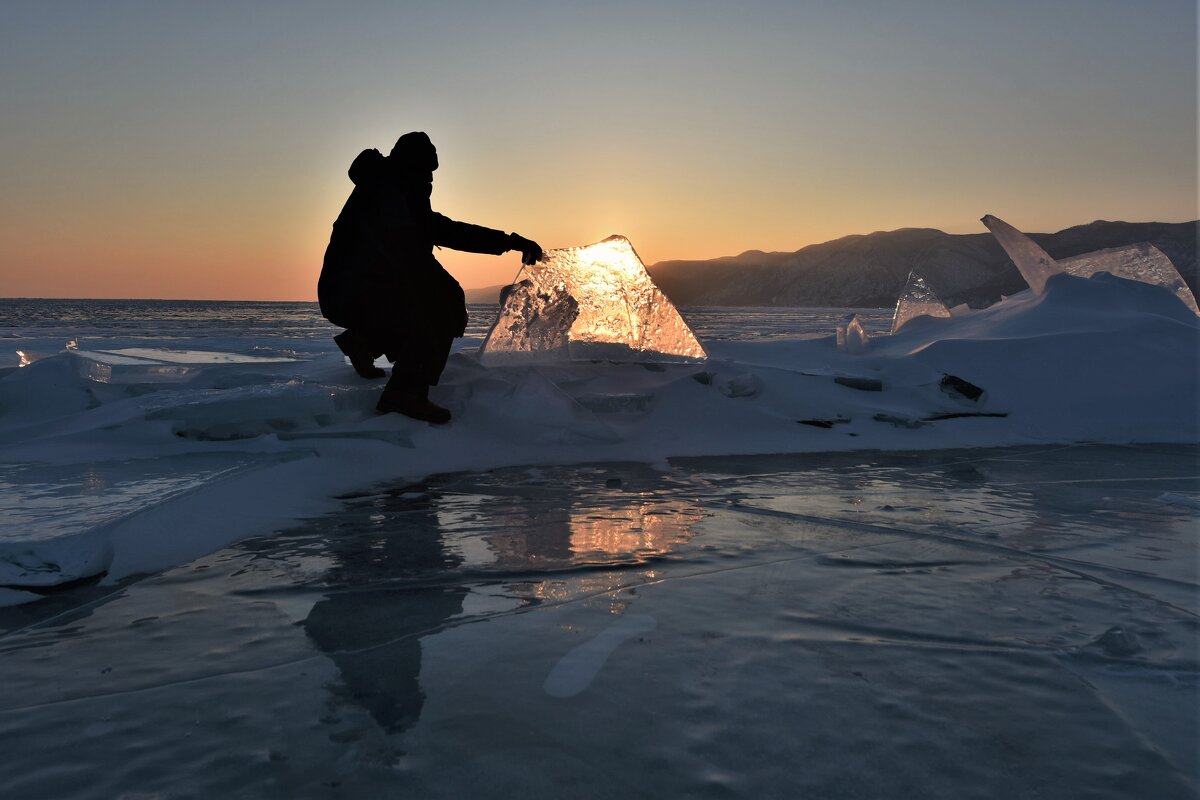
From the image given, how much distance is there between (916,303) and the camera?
8516mm

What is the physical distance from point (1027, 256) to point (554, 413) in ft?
18.1

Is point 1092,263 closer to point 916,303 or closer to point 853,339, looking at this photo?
point 916,303

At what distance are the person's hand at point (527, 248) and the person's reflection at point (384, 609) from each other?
2.23 meters

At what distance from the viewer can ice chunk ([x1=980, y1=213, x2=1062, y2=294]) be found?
7.51 metres

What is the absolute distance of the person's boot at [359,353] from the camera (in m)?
4.53

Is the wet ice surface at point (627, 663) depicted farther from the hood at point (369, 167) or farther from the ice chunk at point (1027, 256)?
the ice chunk at point (1027, 256)

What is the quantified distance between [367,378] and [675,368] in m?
1.91

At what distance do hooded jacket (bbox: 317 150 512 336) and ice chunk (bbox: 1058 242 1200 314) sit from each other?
20.8ft

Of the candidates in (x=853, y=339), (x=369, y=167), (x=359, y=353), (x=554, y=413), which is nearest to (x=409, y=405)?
(x=359, y=353)

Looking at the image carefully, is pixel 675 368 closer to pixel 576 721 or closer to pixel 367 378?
pixel 367 378

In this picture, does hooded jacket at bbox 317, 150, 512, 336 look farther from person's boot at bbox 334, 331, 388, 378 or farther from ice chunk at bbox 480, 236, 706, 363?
ice chunk at bbox 480, 236, 706, 363

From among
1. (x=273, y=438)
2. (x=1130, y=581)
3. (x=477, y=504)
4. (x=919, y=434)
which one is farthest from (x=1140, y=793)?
(x=919, y=434)

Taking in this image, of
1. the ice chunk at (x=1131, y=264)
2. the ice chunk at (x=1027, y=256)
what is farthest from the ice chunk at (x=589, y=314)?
the ice chunk at (x=1131, y=264)

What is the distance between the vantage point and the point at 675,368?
5320mm
